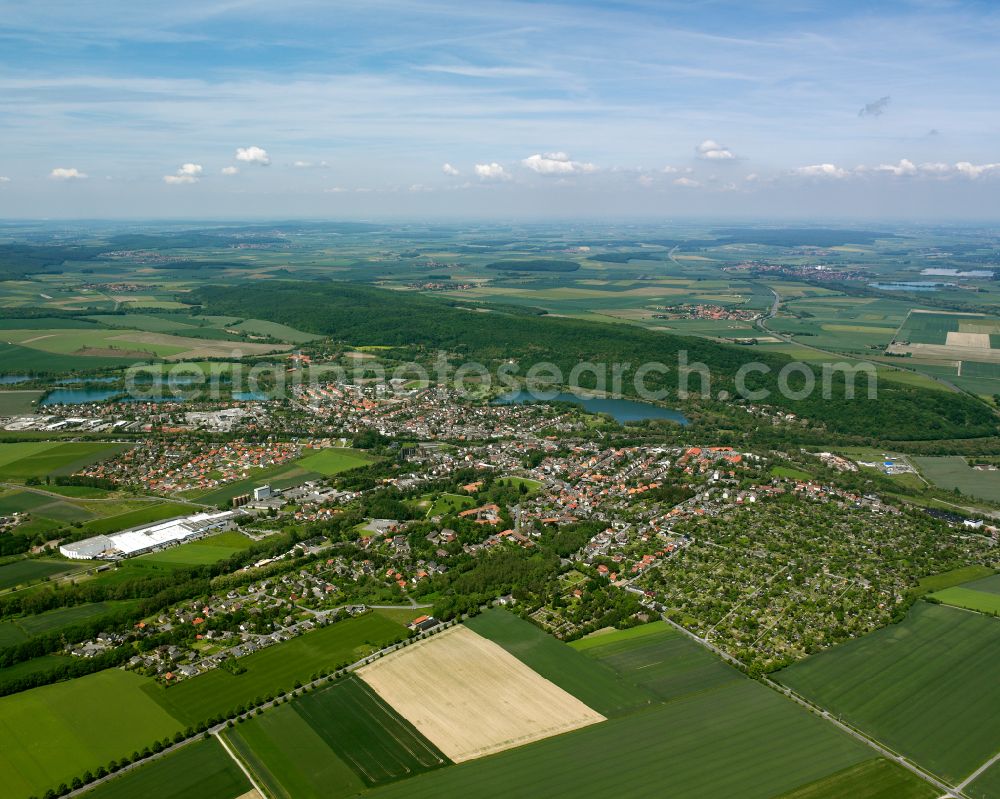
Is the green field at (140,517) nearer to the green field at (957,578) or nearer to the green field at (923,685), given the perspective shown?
the green field at (923,685)

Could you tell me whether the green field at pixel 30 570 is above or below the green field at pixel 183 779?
above

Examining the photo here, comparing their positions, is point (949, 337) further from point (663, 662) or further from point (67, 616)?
point (67, 616)

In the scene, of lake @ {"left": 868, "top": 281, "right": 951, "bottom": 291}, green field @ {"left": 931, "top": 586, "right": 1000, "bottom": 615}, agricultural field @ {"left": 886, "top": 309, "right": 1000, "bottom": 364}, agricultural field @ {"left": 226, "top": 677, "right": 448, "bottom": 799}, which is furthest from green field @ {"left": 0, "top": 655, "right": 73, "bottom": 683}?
lake @ {"left": 868, "top": 281, "right": 951, "bottom": 291}

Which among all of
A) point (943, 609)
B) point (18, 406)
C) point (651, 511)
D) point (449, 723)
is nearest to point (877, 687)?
point (943, 609)

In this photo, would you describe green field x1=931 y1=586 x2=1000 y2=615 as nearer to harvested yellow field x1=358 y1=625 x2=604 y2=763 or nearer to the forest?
harvested yellow field x1=358 y1=625 x2=604 y2=763

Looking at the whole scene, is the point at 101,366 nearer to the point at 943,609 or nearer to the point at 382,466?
the point at 382,466

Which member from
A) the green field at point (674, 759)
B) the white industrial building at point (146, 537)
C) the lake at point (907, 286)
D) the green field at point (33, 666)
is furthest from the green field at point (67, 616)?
the lake at point (907, 286)
